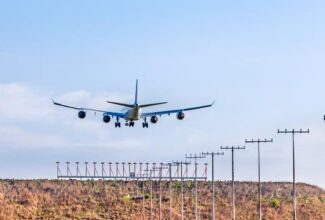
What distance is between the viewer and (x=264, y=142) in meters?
150

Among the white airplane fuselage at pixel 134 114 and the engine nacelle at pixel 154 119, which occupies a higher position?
the white airplane fuselage at pixel 134 114

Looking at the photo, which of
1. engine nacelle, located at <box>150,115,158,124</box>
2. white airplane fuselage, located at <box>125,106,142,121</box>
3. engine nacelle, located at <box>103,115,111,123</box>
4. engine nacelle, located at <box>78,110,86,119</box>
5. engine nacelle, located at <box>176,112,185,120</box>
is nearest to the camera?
engine nacelle, located at <box>176,112,185,120</box>

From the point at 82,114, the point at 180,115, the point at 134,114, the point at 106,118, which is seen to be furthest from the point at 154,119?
the point at 82,114

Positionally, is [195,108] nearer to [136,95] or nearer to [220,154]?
[136,95]

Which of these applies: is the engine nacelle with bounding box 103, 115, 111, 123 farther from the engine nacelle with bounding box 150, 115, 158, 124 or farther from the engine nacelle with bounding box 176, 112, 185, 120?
the engine nacelle with bounding box 176, 112, 185, 120

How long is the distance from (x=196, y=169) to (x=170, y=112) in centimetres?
5018

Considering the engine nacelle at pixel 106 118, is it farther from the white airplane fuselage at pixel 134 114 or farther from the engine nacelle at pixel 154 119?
the engine nacelle at pixel 154 119

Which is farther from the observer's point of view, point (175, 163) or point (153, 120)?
point (175, 163)

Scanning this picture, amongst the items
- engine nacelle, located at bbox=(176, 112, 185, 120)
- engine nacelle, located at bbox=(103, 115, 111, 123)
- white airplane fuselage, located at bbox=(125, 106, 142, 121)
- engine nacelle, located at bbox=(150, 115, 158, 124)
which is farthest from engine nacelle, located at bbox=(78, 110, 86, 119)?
engine nacelle, located at bbox=(176, 112, 185, 120)

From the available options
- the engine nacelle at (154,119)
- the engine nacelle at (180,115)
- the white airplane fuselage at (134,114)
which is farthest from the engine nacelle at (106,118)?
the engine nacelle at (180,115)

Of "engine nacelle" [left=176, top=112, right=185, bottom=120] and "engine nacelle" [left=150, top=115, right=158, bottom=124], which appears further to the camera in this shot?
"engine nacelle" [left=150, top=115, right=158, bottom=124]

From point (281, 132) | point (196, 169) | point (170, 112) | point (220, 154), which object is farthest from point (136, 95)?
point (196, 169)

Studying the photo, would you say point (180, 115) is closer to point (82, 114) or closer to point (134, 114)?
point (134, 114)

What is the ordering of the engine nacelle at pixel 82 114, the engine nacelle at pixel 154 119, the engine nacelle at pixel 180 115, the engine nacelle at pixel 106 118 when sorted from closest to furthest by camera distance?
1. the engine nacelle at pixel 180 115
2. the engine nacelle at pixel 154 119
3. the engine nacelle at pixel 106 118
4. the engine nacelle at pixel 82 114
